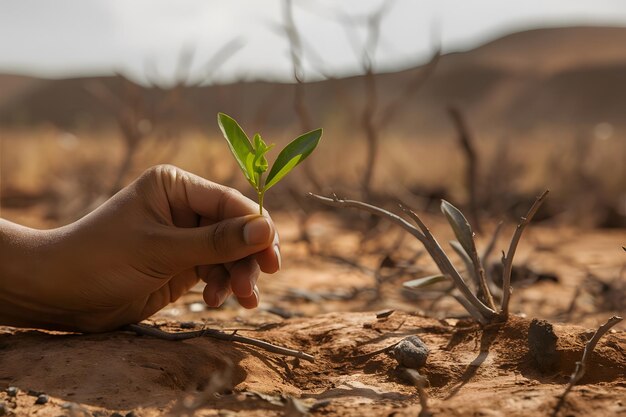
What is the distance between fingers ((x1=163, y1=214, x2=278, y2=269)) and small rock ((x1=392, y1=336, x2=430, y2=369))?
38cm

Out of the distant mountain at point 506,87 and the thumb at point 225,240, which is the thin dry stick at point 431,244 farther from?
the distant mountain at point 506,87

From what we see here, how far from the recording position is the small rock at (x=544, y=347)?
1.40m

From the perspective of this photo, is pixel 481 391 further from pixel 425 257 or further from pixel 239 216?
pixel 425 257

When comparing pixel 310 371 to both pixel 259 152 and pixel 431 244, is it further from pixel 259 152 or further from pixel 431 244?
pixel 259 152

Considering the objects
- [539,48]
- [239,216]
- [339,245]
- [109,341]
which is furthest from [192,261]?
[539,48]

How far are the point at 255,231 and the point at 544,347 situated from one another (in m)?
0.68

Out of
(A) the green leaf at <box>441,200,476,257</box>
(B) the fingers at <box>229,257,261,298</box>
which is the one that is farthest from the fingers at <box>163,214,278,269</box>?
(A) the green leaf at <box>441,200,476,257</box>

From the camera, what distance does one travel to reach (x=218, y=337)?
1605mm

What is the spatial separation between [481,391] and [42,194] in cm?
646

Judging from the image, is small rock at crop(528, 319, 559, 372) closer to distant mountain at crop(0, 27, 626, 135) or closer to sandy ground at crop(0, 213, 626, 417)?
sandy ground at crop(0, 213, 626, 417)

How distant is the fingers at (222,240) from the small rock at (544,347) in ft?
2.04

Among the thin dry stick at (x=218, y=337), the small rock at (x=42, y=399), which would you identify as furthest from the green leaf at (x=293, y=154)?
the small rock at (x=42, y=399)

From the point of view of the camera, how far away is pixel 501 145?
5.96 metres

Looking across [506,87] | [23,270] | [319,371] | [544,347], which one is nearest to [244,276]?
[319,371]
